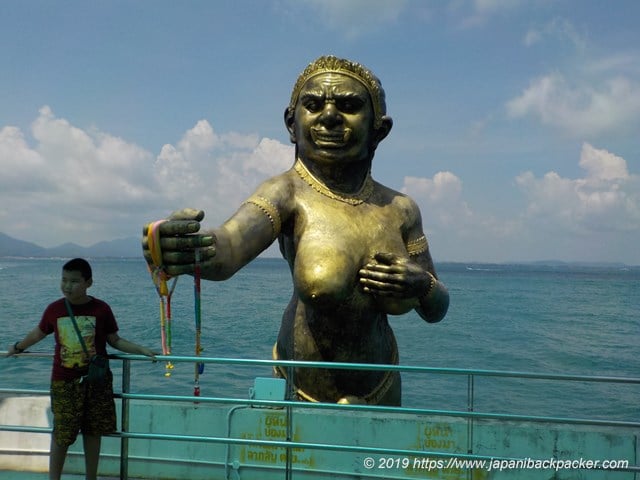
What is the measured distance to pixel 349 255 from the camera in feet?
12.3

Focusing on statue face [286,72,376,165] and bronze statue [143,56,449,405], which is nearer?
bronze statue [143,56,449,405]

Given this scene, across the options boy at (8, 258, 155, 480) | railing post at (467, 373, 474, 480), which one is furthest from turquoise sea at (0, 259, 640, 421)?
boy at (8, 258, 155, 480)

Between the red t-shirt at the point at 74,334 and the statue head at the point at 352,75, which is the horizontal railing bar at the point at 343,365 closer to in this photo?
the red t-shirt at the point at 74,334

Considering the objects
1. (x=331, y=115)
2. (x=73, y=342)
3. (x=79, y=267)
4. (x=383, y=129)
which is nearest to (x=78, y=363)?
(x=73, y=342)

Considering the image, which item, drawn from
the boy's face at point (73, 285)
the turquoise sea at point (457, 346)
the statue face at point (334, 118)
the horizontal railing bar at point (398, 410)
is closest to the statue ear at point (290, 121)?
the statue face at point (334, 118)

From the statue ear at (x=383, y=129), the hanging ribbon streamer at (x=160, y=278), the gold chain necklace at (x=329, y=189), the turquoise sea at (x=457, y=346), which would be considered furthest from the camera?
the turquoise sea at (x=457, y=346)

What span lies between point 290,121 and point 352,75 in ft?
1.75

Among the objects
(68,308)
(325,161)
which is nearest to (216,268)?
(68,308)

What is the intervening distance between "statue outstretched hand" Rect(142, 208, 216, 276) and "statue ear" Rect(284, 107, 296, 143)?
50.6 inches

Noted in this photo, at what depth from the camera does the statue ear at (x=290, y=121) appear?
425 centimetres

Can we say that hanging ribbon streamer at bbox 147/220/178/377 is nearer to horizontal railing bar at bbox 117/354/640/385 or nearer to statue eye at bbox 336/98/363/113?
horizontal railing bar at bbox 117/354/640/385

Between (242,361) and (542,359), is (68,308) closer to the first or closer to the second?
(242,361)

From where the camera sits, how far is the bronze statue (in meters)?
3.70

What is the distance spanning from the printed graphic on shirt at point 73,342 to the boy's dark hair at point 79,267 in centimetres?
22
